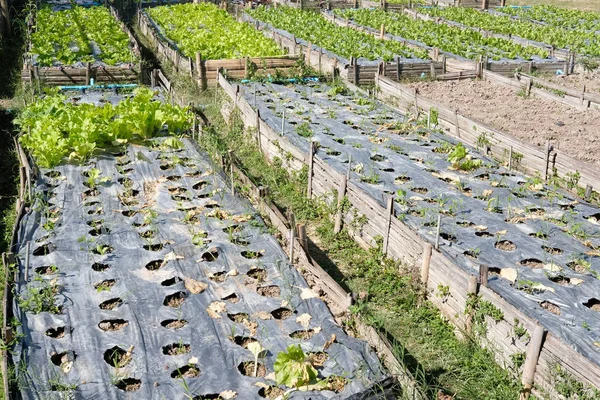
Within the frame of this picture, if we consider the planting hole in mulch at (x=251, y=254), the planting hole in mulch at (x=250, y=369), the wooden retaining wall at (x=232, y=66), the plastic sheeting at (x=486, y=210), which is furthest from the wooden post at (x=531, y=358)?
the wooden retaining wall at (x=232, y=66)

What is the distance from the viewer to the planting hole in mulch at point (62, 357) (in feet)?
18.5

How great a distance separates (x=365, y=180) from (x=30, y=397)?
582 cm

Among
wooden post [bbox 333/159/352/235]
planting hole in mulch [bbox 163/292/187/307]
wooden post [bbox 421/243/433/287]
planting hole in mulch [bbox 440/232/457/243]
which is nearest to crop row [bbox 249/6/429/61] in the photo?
wooden post [bbox 333/159/352/235]

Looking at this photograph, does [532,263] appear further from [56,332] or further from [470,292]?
[56,332]

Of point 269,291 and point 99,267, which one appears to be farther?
point 99,267

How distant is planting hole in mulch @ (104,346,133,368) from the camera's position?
5658 mm

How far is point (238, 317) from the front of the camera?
6.41 m

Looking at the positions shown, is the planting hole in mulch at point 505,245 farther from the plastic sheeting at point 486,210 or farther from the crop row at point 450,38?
the crop row at point 450,38

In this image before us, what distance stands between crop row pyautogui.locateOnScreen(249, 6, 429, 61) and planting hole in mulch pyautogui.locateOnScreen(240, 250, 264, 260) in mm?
11367

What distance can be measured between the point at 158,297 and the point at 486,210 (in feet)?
14.9

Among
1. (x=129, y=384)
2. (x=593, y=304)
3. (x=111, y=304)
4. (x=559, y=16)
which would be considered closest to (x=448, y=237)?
(x=593, y=304)

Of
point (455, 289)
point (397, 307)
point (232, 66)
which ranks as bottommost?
point (397, 307)

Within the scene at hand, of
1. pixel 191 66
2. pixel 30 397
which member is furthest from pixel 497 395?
pixel 191 66

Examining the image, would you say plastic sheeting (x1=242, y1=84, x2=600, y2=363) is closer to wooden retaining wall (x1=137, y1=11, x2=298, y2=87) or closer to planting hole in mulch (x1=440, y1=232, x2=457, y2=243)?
planting hole in mulch (x1=440, y1=232, x2=457, y2=243)
